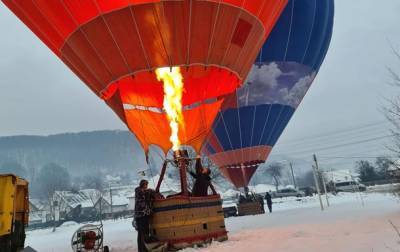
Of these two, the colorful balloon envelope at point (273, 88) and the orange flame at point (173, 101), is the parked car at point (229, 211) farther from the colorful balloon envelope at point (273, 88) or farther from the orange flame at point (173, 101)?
the orange flame at point (173, 101)

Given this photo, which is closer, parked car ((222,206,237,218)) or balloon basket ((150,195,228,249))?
balloon basket ((150,195,228,249))

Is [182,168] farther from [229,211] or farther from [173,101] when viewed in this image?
[229,211]

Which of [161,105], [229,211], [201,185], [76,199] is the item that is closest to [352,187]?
[229,211]

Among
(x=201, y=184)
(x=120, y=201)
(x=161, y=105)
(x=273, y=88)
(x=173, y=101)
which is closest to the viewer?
(x=201, y=184)

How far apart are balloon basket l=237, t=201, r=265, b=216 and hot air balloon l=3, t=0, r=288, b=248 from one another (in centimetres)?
1315

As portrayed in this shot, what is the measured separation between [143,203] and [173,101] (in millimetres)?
2739

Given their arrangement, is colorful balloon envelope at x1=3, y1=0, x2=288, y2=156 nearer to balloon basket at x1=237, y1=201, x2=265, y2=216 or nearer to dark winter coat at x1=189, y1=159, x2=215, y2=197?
dark winter coat at x1=189, y1=159, x2=215, y2=197

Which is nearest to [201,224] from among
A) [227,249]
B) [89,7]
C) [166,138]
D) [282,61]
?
[227,249]

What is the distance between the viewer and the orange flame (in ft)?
31.8

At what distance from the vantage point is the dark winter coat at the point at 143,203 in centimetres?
874

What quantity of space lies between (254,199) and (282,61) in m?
9.64

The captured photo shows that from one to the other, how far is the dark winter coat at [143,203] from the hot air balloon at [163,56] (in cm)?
20

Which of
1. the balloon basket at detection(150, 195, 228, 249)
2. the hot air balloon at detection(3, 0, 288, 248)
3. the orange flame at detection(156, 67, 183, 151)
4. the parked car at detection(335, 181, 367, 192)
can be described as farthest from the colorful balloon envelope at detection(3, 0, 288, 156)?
the parked car at detection(335, 181, 367, 192)

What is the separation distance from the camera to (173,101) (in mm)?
10039
